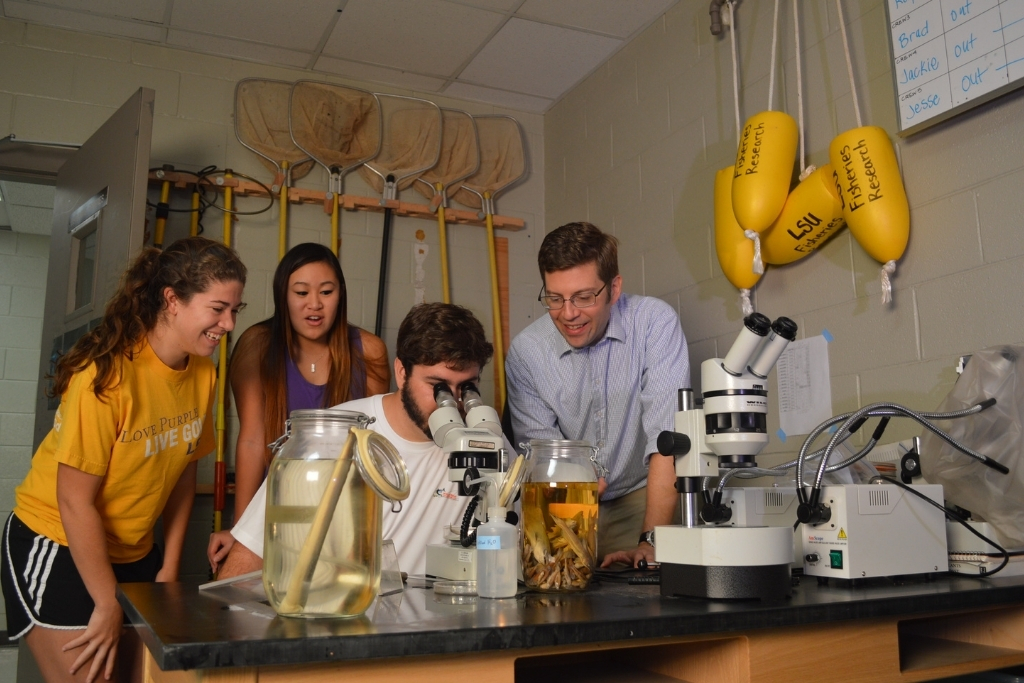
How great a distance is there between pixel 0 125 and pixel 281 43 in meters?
1.08

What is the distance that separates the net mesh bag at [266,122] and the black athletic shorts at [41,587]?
189 centimetres

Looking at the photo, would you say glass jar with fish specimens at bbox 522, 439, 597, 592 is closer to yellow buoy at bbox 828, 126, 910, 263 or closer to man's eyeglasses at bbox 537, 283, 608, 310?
man's eyeglasses at bbox 537, 283, 608, 310

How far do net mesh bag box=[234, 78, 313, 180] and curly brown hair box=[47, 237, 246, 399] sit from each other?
1466mm

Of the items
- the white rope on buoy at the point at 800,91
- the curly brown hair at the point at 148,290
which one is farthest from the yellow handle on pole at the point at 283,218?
the white rope on buoy at the point at 800,91

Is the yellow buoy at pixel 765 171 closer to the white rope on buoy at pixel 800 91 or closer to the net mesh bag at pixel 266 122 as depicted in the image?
the white rope on buoy at pixel 800 91

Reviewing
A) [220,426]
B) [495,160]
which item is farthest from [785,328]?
[495,160]

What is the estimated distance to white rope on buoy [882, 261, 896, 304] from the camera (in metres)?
2.05

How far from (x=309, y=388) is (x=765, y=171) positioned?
1.46 m

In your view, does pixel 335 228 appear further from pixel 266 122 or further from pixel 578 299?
pixel 578 299

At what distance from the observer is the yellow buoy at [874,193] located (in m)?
2.01

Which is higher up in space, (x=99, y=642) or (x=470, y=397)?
(x=470, y=397)

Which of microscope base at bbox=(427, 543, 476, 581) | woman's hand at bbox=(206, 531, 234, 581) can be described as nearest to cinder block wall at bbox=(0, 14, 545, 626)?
woman's hand at bbox=(206, 531, 234, 581)

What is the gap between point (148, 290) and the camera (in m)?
1.90

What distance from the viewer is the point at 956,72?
192cm
